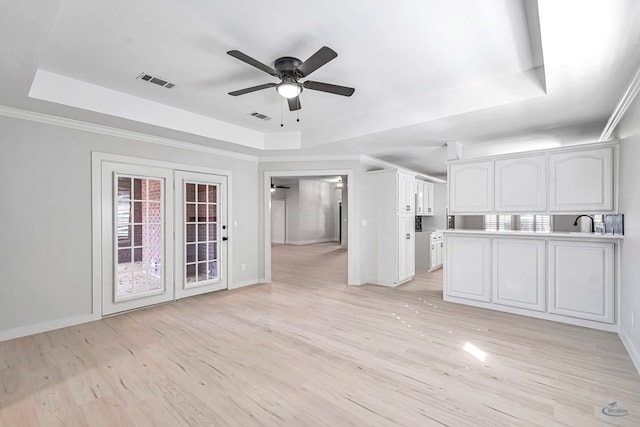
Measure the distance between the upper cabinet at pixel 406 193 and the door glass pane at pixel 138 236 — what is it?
4.04 m

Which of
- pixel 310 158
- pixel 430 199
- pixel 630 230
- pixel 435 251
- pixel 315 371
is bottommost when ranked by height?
pixel 315 371

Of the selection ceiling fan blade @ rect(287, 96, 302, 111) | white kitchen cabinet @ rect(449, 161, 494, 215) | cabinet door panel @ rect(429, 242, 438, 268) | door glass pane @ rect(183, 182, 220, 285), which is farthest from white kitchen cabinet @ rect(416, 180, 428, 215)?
ceiling fan blade @ rect(287, 96, 302, 111)

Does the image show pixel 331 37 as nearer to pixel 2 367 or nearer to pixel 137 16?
pixel 137 16

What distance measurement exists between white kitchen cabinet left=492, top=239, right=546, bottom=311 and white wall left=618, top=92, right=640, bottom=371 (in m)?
0.76

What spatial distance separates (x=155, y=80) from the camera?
3.21 meters

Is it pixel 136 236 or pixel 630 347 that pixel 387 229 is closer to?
pixel 630 347

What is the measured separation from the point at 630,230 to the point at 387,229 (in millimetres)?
3304

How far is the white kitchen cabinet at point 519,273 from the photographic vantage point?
3.97 metres

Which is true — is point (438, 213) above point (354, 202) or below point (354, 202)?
below

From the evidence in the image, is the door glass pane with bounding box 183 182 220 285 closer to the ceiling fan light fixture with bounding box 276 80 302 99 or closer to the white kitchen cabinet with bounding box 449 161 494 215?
the ceiling fan light fixture with bounding box 276 80 302 99

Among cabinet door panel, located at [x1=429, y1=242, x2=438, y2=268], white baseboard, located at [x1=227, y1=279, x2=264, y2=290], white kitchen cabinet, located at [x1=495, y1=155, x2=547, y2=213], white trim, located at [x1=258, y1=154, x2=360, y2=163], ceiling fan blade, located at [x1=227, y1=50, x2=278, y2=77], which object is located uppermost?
ceiling fan blade, located at [x1=227, y1=50, x2=278, y2=77]

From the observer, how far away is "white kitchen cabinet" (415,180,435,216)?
710 cm

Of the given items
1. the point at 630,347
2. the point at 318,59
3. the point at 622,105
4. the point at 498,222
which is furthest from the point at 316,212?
the point at 318,59

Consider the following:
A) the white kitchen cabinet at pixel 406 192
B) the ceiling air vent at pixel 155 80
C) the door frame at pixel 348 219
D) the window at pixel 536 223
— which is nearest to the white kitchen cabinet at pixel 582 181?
the white kitchen cabinet at pixel 406 192
